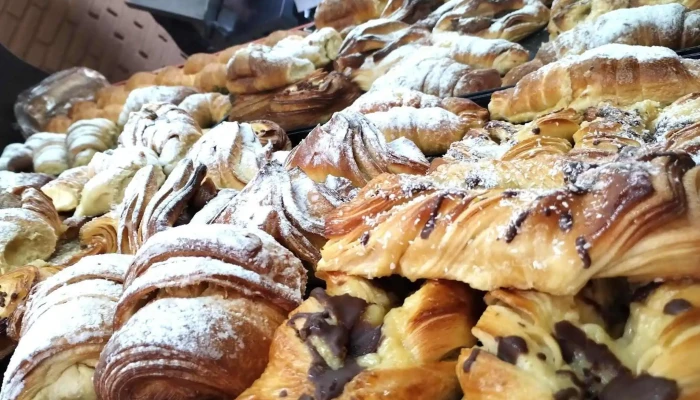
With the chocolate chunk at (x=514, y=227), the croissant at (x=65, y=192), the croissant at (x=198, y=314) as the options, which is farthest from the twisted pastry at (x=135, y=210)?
the chocolate chunk at (x=514, y=227)

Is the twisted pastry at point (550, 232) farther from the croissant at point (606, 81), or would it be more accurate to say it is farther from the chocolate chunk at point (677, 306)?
the croissant at point (606, 81)

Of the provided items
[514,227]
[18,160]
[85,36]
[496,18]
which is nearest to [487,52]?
[496,18]

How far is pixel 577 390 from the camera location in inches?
30.6

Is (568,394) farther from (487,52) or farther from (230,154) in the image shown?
(487,52)

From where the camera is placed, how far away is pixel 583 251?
833 millimetres

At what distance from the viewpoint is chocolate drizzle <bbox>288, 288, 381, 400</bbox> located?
3.05ft

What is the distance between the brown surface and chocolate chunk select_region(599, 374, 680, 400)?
23.0ft

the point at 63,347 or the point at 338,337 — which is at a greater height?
the point at 338,337

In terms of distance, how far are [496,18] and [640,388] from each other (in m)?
2.93

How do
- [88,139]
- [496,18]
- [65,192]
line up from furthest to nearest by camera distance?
1. [88,139]
2. [496,18]
3. [65,192]

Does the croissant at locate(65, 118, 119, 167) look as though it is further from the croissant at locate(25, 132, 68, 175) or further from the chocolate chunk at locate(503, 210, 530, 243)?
the chocolate chunk at locate(503, 210, 530, 243)

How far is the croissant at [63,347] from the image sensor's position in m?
1.29

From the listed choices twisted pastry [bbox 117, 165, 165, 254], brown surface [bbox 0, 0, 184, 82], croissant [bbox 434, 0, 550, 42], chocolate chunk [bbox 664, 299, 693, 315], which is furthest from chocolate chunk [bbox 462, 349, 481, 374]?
brown surface [bbox 0, 0, 184, 82]

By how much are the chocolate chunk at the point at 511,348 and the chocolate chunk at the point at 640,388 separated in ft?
0.38
